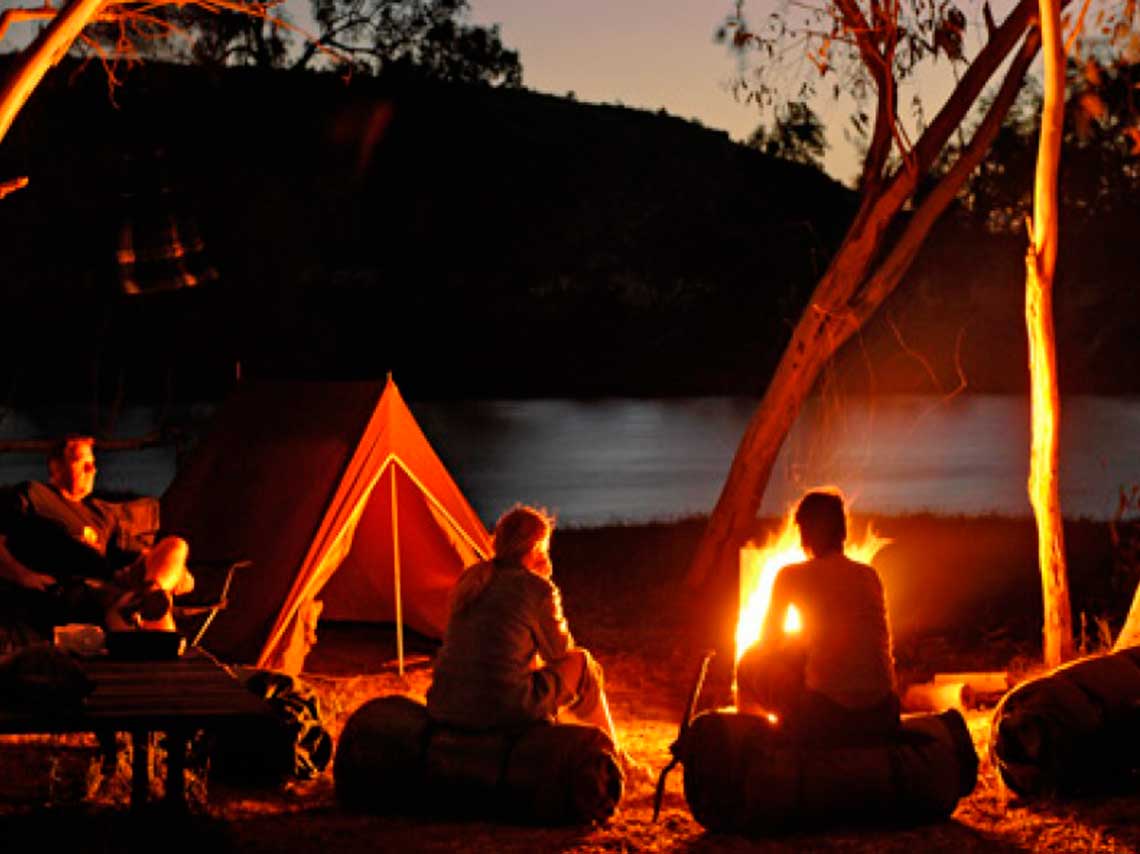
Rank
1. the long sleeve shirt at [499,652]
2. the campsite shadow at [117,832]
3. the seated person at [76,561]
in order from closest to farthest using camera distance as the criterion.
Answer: the campsite shadow at [117,832] < the long sleeve shirt at [499,652] < the seated person at [76,561]

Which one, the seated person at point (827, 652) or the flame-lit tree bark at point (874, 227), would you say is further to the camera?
the flame-lit tree bark at point (874, 227)

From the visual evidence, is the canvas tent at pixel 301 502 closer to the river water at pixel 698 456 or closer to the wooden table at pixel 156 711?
the wooden table at pixel 156 711

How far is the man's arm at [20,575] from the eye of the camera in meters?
6.41

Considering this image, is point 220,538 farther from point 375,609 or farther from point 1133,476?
point 1133,476

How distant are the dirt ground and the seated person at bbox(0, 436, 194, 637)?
19.5 inches

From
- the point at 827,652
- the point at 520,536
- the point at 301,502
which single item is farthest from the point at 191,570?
the point at 827,652

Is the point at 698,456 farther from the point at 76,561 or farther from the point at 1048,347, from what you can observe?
the point at 76,561

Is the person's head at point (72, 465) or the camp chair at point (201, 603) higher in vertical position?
the person's head at point (72, 465)

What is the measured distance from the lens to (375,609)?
→ 350 inches

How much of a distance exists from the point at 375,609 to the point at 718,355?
37751 millimetres

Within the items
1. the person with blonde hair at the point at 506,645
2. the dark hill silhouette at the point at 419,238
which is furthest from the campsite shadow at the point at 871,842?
the dark hill silhouette at the point at 419,238

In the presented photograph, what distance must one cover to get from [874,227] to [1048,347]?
8.58 feet

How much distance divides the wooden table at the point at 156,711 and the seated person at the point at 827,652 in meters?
1.39

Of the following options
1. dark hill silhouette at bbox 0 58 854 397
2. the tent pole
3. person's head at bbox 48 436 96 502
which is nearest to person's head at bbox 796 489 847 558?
person's head at bbox 48 436 96 502
